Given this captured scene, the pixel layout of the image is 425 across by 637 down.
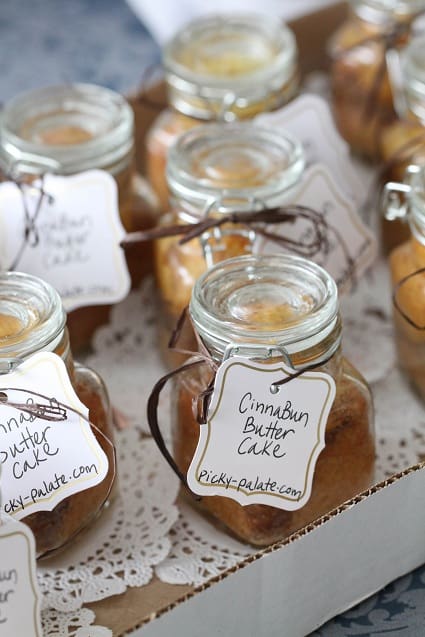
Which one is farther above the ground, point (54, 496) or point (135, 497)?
point (54, 496)

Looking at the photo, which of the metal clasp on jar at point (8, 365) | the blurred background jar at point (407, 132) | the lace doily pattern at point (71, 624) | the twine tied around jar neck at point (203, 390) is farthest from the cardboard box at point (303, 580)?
the blurred background jar at point (407, 132)

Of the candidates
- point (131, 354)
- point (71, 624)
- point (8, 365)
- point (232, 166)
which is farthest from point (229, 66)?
point (71, 624)

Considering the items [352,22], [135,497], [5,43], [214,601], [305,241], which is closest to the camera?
[214,601]

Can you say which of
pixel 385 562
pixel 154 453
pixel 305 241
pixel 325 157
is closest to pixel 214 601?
pixel 385 562

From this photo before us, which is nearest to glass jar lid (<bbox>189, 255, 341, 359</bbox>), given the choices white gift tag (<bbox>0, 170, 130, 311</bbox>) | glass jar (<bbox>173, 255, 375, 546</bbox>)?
glass jar (<bbox>173, 255, 375, 546</bbox>)

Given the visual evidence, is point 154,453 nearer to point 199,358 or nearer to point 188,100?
point 199,358

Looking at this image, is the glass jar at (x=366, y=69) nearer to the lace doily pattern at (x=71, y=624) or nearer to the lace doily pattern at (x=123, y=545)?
the lace doily pattern at (x=123, y=545)

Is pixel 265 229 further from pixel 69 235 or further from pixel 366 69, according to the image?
pixel 366 69
